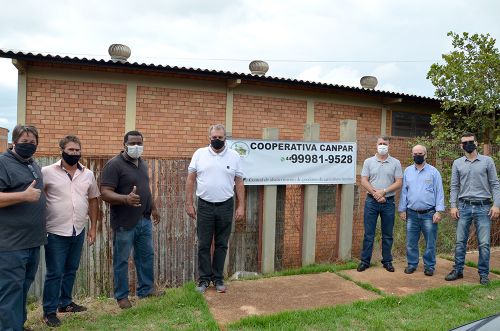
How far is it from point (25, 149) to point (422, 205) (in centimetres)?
466

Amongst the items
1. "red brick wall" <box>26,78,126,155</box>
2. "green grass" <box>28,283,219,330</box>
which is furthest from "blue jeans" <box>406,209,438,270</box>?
"red brick wall" <box>26,78,126,155</box>

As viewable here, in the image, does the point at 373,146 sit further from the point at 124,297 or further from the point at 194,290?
the point at 124,297

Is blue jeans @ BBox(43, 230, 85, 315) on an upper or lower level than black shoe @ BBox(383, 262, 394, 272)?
upper

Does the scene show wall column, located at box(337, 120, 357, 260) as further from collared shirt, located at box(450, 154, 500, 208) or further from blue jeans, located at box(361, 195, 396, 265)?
collared shirt, located at box(450, 154, 500, 208)

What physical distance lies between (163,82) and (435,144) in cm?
532

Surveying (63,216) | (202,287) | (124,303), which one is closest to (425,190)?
(202,287)

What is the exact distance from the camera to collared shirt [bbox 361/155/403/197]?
18.2ft

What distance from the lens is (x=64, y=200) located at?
390cm

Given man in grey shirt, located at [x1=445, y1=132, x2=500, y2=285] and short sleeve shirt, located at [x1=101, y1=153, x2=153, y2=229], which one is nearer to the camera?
short sleeve shirt, located at [x1=101, y1=153, x2=153, y2=229]

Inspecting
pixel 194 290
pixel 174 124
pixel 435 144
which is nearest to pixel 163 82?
pixel 174 124

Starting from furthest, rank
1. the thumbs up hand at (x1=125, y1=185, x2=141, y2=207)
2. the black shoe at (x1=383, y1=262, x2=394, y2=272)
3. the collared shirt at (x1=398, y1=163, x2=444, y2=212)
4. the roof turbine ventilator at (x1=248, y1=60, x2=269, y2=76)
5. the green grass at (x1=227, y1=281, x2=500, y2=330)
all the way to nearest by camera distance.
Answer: the roof turbine ventilator at (x1=248, y1=60, x2=269, y2=76) → the black shoe at (x1=383, y1=262, x2=394, y2=272) → the collared shirt at (x1=398, y1=163, x2=444, y2=212) → the thumbs up hand at (x1=125, y1=185, x2=141, y2=207) → the green grass at (x1=227, y1=281, x2=500, y2=330)

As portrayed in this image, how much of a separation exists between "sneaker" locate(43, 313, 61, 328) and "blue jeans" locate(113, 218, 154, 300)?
23.5 inches

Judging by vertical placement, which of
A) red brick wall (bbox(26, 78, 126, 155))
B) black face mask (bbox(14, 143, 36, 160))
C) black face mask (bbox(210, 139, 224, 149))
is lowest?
black face mask (bbox(14, 143, 36, 160))

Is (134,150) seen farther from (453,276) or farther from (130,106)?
(453,276)
